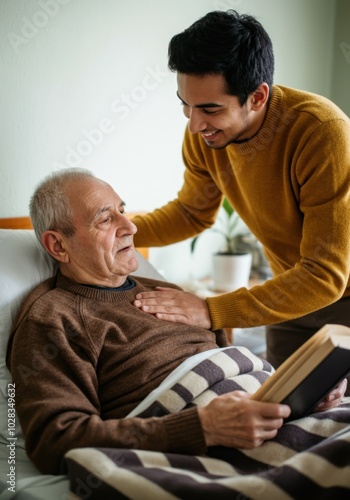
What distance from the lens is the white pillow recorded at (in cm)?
144

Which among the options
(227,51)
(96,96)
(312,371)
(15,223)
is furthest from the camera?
(96,96)

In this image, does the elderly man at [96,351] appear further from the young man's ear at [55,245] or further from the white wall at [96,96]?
the white wall at [96,96]

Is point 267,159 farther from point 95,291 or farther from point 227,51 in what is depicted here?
point 95,291

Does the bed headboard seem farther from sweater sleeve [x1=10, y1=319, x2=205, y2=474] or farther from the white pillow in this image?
sweater sleeve [x1=10, y1=319, x2=205, y2=474]

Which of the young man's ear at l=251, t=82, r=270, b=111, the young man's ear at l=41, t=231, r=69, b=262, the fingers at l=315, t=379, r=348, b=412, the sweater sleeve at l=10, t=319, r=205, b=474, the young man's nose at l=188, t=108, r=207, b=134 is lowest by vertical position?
the fingers at l=315, t=379, r=348, b=412

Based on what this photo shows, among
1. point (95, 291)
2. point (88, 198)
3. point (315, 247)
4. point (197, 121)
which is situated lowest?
point (95, 291)

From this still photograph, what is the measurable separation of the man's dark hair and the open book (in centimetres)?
71

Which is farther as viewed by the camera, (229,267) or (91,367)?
(229,267)

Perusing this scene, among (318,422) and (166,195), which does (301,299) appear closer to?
(318,422)

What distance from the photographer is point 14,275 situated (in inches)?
61.6

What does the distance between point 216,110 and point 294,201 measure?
0.35 meters

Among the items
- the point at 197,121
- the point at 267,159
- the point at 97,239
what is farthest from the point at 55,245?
the point at 267,159

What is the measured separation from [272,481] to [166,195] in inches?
67.2

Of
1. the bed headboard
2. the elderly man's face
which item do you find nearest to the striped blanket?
the elderly man's face
